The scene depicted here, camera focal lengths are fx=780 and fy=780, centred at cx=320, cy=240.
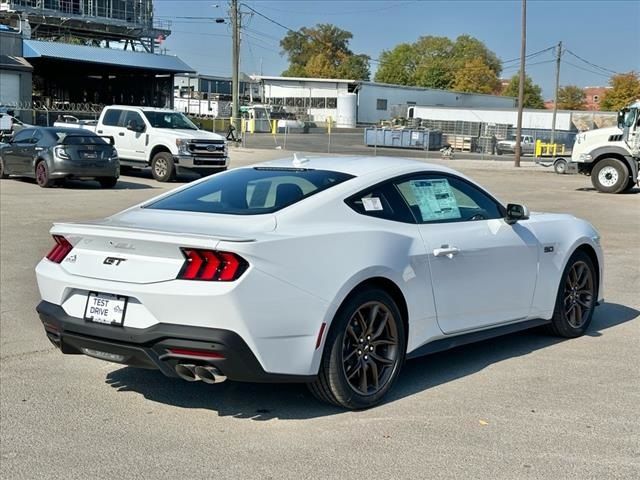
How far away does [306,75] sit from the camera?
146 m

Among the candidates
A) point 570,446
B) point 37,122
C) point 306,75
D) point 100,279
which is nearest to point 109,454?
point 100,279

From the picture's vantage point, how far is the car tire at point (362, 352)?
4.65 m

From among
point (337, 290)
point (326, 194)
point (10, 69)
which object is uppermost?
point (10, 69)

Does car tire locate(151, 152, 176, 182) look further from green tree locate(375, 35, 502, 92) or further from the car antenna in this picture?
green tree locate(375, 35, 502, 92)

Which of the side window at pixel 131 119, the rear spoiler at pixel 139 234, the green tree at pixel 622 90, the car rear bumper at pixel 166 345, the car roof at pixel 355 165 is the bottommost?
the car rear bumper at pixel 166 345

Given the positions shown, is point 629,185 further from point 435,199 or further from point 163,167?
point 435,199

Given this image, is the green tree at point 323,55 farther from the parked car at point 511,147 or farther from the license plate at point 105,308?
the license plate at point 105,308

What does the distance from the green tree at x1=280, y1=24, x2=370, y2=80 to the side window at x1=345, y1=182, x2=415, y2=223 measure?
14010 cm

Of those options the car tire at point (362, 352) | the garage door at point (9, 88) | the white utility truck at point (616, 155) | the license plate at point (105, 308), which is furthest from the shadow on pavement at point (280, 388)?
the garage door at point (9, 88)

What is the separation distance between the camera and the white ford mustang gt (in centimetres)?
428

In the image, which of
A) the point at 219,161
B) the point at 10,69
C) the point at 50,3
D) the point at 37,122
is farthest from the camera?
the point at 50,3

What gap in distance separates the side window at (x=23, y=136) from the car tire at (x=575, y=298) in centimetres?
1782

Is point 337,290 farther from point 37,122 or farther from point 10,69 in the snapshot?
point 10,69

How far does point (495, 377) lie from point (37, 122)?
47680 millimetres
